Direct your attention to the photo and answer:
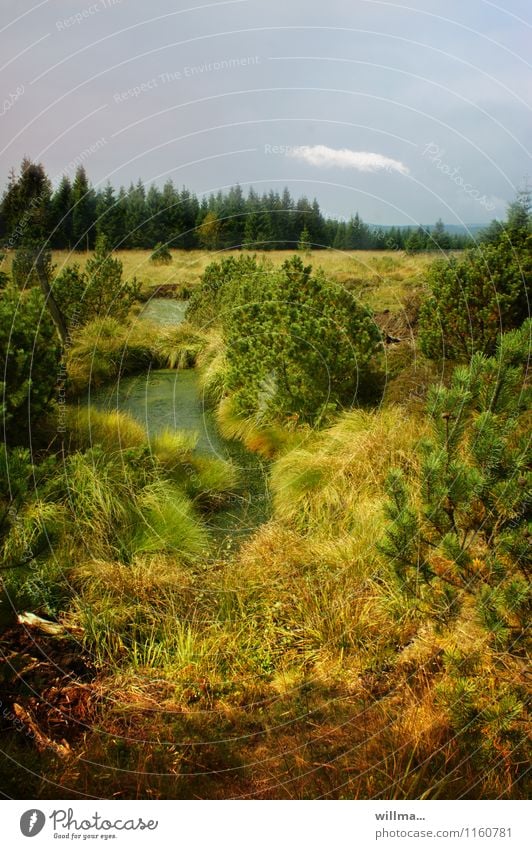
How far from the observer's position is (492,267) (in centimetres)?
632

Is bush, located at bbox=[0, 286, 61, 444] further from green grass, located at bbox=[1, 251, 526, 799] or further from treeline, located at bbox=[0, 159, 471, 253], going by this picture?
treeline, located at bbox=[0, 159, 471, 253]

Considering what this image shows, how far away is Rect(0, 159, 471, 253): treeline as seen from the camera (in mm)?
9492

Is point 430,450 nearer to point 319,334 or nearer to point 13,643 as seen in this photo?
point 13,643

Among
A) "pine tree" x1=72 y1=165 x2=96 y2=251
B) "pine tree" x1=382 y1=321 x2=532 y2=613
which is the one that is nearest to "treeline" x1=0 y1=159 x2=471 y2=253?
"pine tree" x1=72 y1=165 x2=96 y2=251

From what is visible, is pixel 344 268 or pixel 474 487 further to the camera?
pixel 344 268

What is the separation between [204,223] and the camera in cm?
910

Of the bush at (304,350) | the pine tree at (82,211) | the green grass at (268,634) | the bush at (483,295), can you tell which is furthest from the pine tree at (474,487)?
the pine tree at (82,211)

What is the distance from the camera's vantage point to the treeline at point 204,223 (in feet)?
31.1

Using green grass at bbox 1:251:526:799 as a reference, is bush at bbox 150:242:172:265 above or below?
above

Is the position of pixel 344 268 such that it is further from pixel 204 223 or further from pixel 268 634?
pixel 268 634

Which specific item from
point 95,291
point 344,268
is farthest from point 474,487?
point 344,268
